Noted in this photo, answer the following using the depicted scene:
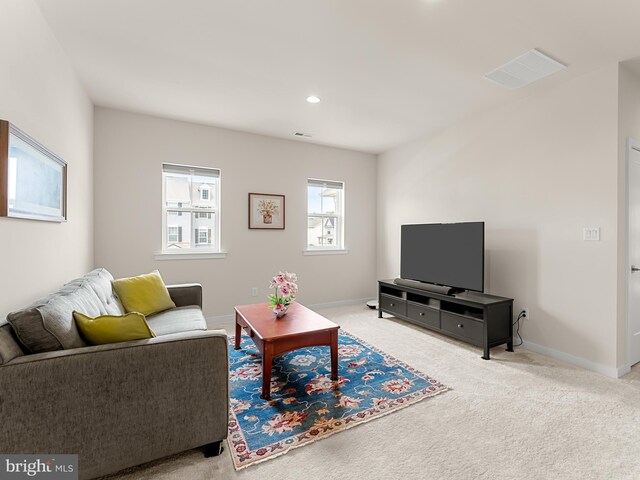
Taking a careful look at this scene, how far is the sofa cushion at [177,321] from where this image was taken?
2340 mm

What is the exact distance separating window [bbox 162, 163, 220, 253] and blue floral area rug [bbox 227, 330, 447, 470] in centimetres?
165

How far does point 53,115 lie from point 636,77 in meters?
4.71

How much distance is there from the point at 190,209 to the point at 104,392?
2930 mm

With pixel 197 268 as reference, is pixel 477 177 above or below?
above

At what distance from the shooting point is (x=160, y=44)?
91.0 inches

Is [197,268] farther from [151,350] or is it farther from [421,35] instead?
[421,35]

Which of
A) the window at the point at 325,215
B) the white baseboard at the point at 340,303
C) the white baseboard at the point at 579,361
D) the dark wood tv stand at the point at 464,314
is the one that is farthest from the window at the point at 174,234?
the white baseboard at the point at 579,361

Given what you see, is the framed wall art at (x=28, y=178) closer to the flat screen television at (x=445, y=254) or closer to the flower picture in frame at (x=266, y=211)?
the flower picture in frame at (x=266, y=211)

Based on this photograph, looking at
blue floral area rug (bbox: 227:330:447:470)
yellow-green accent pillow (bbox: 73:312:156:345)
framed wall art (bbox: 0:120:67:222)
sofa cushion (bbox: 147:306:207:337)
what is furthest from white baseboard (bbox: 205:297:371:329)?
yellow-green accent pillow (bbox: 73:312:156:345)

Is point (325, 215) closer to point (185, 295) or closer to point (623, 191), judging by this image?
point (185, 295)

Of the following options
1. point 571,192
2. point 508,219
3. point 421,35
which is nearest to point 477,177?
point 508,219

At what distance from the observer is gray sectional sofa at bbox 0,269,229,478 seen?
1.27 m

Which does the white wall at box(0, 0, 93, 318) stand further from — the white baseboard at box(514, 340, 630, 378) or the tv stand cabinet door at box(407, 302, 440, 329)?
the white baseboard at box(514, 340, 630, 378)

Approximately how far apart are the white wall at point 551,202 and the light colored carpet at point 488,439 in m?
0.50
